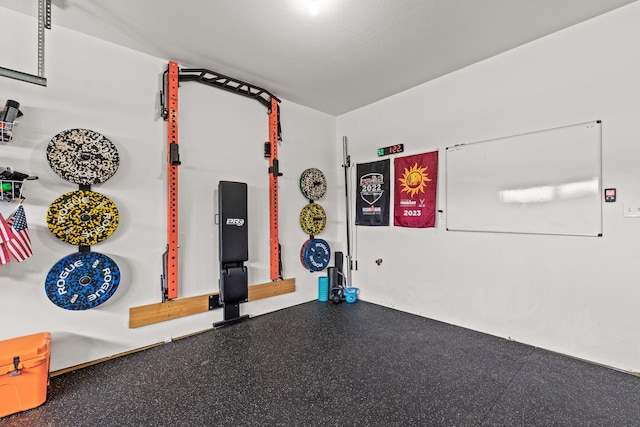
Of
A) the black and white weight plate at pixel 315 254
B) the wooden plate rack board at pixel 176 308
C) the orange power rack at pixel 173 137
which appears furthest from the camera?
the black and white weight plate at pixel 315 254

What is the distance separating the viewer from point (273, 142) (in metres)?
3.53

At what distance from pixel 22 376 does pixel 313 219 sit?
2.95 meters

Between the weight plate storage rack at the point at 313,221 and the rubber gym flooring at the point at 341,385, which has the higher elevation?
the weight plate storage rack at the point at 313,221

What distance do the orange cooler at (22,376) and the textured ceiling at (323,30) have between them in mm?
2379

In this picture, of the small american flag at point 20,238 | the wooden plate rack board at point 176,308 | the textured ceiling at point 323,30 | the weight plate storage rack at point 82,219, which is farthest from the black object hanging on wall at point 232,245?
the small american flag at point 20,238

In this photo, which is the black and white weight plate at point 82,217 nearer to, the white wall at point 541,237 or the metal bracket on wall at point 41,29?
the metal bracket on wall at point 41,29

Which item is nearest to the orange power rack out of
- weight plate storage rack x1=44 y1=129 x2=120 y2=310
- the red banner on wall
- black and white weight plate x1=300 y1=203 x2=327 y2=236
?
weight plate storage rack x1=44 y1=129 x2=120 y2=310

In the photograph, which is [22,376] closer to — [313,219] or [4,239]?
[4,239]

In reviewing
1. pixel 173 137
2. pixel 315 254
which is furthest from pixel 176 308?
pixel 315 254

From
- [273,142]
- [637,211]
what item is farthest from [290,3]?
[637,211]

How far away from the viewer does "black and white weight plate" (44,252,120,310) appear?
218cm

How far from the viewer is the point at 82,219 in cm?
228

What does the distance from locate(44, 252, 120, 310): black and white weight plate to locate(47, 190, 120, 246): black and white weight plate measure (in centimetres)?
14

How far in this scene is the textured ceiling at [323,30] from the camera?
210cm
